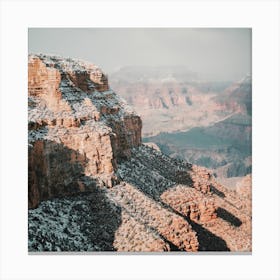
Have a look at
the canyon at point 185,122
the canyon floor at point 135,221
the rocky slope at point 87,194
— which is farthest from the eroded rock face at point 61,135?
the canyon at point 185,122

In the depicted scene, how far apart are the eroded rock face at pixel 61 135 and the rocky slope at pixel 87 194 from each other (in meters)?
0.02

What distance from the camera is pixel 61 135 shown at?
37.6ft

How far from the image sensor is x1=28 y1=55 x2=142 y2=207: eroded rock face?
1107 centimetres

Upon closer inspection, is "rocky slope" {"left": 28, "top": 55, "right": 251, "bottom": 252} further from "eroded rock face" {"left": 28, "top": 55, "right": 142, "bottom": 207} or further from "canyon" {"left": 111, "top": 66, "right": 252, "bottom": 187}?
"canyon" {"left": 111, "top": 66, "right": 252, "bottom": 187}

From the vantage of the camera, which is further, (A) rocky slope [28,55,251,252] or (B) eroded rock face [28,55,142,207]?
(B) eroded rock face [28,55,142,207]

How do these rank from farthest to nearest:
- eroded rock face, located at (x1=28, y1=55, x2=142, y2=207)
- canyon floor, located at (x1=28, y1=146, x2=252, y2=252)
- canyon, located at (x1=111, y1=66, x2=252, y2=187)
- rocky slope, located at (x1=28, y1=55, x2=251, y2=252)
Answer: canyon, located at (x1=111, y1=66, x2=252, y2=187)
eroded rock face, located at (x1=28, y1=55, x2=142, y2=207)
rocky slope, located at (x1=28, y1=55, x2=251, y2=252)
canyon floor, located at (x1=28, y1=146, x2=252, y2=252)

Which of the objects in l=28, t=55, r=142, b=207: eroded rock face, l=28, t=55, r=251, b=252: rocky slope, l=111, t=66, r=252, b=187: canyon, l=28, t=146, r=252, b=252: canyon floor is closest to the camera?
l=28, t=146, r=252, b=252: canyon floor

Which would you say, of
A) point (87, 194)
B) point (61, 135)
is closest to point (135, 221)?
point (87, 194)

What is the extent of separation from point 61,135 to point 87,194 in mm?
1674

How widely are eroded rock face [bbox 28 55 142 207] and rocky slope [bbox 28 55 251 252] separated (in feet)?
0.08

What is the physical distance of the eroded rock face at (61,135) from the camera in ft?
36.3

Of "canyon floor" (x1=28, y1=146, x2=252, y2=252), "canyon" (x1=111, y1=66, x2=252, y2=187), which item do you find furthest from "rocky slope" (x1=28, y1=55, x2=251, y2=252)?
"canyon" (x1=111, y1=66, x2=252, y2=187)

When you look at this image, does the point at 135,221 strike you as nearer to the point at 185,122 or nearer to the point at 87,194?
the point at 87,194

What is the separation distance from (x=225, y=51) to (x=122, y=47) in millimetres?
2806
